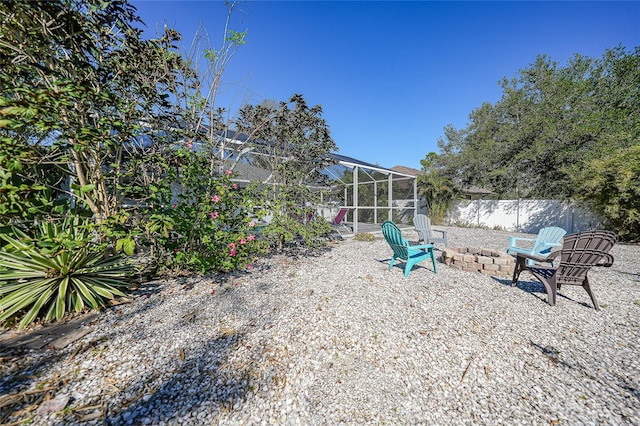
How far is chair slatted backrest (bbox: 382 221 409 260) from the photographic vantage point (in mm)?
3885

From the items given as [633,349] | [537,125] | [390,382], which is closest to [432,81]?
[537,125]

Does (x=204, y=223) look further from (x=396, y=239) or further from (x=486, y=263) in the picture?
(x=486, y=263)

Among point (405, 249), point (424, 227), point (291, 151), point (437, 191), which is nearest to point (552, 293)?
point (405, 249)

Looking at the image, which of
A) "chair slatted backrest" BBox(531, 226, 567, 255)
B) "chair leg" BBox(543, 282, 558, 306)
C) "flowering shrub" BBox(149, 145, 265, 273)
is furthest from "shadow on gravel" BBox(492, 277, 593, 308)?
"flowering shrub" BBox(149, 145, 265, 273)

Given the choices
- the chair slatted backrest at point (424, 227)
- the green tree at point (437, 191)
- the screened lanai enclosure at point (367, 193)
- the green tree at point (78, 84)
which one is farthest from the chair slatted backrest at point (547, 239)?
the green tree at point (437, 191)

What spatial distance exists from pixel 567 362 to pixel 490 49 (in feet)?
31.9

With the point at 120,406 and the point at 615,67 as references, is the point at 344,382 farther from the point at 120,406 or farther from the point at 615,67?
the point at 615,67

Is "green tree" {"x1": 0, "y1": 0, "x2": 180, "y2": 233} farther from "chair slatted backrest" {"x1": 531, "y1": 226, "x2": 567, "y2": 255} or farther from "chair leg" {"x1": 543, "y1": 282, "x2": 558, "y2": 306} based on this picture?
"chair slatted backrest" {"x1": 531, "y1": 226, "x2": 567, "y2": 255}

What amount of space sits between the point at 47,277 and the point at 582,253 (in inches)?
226

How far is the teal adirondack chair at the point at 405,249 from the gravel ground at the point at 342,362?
0.82 m

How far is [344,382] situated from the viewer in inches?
65.7

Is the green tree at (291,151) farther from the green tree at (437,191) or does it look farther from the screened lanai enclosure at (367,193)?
the green tree at (437,191)

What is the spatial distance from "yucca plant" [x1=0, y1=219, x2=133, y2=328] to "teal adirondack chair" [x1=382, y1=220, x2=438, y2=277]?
3.72 meters

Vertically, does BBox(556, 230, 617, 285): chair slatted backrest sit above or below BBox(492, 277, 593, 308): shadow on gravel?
above
